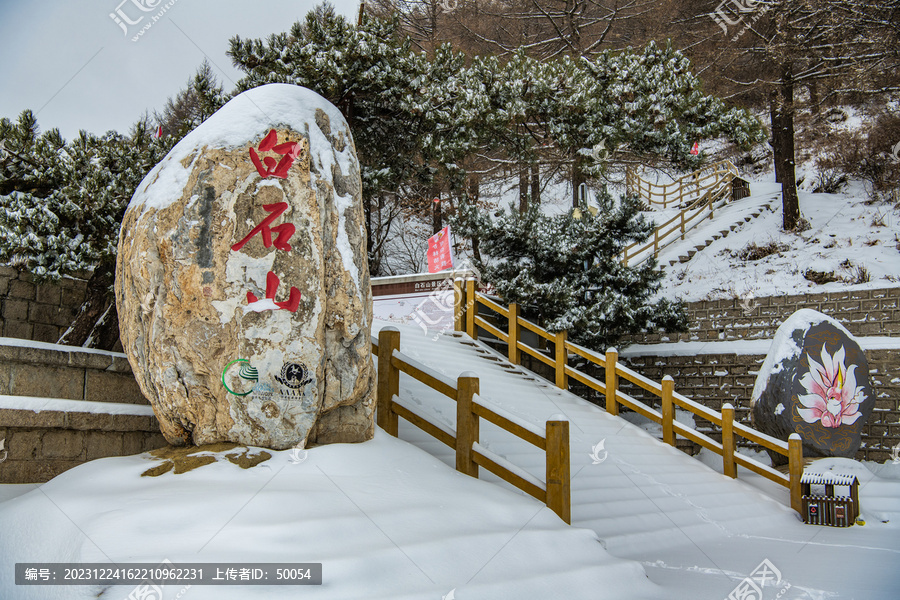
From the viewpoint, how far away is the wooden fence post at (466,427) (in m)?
4.62

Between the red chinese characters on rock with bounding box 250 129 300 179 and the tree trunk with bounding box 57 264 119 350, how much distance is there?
9.48 feet

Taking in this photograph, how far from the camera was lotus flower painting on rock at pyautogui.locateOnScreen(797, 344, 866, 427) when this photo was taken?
7516 millimetres

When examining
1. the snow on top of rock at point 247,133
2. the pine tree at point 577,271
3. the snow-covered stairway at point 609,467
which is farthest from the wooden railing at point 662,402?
the snow on top of rock at point 247,133

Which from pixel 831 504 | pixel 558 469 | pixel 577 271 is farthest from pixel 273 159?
pixel 577 271

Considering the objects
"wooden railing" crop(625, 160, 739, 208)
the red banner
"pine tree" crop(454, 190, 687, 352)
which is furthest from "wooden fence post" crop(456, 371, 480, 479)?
"wooden railing" crop(625, 160, 739, 208)

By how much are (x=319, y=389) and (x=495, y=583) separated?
1.63m

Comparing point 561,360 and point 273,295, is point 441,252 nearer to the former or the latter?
point 561,360

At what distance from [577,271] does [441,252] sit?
2.33 meters

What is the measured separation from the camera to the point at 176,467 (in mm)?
3670

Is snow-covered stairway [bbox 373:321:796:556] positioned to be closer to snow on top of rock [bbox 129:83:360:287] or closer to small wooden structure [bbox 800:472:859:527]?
small wooden structure [bbox 800:472:859:527]

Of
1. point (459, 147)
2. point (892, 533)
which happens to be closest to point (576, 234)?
point (459, 147)

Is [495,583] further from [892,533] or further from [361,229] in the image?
[892,533]

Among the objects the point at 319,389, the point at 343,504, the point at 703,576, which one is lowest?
the point at 703,576

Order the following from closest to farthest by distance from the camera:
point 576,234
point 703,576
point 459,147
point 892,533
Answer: point 703,576, point 892,533, point 459,147, point 576,234
